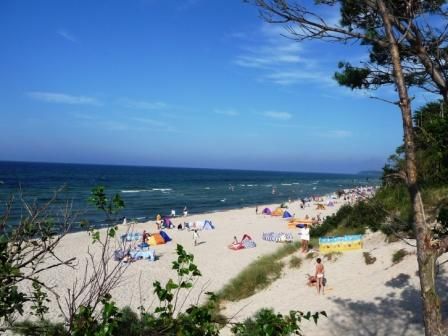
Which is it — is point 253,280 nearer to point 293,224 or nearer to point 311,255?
point 311,255

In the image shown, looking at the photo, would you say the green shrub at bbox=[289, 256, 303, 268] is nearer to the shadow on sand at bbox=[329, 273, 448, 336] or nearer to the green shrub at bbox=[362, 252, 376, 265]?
the green shrub at bbox=[362, 252, 376, 265]

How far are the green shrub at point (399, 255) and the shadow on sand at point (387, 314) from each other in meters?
1.11

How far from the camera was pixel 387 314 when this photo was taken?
9.03 m

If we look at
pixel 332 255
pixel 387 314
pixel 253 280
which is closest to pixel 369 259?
pixel 332 255

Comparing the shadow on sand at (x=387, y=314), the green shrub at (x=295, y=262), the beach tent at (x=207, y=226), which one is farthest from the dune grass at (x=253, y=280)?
the beach tent at (x=207, y=226)

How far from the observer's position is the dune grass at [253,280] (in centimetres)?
1235

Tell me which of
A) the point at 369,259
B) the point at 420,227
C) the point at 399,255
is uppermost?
the point at 420,227

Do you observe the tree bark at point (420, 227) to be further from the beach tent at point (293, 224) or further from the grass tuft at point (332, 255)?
the beach tent at point (293, 224)

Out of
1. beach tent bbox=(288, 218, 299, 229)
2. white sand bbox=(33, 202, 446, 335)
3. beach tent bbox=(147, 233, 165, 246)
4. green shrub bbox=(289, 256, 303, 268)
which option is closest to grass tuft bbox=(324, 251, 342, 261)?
white sand bbox=(33, 202, 446, 335)

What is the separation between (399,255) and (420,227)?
9.44m

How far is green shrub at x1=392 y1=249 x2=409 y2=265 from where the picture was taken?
11.8 m

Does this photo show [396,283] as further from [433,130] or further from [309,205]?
[309,205]

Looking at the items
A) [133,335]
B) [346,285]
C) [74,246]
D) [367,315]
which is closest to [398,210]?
→ [346,285]

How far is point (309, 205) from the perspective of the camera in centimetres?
4794
